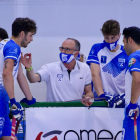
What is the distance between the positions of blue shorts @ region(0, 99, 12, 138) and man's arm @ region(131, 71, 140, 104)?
1285 mm

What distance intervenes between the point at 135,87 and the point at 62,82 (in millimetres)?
1355

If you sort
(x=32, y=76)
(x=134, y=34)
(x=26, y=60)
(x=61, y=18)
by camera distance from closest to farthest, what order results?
(x=134, y=34) → (x=26, y=60) → (x=32, y=76) → (x=61, y=18)

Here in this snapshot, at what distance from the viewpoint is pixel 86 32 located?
595cm

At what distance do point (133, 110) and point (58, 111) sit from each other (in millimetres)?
940

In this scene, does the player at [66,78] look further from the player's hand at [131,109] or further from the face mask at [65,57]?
the player's hand at [131,109]

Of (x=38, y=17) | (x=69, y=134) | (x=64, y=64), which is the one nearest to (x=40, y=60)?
(x=38, y=17)

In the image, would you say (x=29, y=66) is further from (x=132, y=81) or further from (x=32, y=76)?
(x=132, y=81)

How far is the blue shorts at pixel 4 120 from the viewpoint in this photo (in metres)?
3.70

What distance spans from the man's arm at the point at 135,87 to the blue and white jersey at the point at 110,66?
1091 millimetres

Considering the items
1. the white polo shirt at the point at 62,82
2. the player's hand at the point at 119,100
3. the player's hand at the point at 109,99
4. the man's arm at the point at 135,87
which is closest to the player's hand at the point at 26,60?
the white polo shirt at the point at 62,82

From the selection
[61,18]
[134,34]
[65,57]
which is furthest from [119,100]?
[61,18]

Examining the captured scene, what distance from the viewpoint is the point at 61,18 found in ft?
19.6

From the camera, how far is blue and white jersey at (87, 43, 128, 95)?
4.66 m

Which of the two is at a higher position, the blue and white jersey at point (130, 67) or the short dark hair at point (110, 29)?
the short dark hair at point (110, 29)
